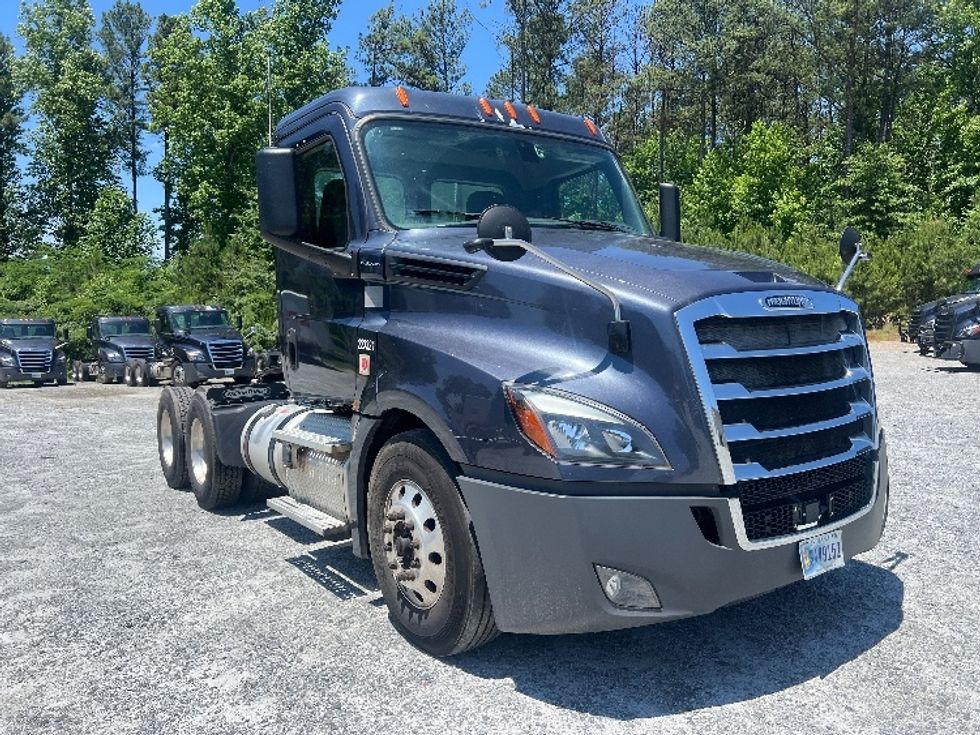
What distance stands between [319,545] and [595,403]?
3.35 m

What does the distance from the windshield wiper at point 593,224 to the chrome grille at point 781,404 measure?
142cm

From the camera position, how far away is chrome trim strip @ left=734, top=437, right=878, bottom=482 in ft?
11.3

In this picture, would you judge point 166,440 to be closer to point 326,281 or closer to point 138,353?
point 326,281

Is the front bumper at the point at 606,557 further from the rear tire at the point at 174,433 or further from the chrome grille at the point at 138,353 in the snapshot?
the chrome grille at the point at 138,353

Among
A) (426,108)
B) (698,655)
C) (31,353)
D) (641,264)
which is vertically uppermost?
(426,108)

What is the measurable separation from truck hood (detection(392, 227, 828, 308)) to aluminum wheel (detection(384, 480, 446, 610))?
1.15 metres

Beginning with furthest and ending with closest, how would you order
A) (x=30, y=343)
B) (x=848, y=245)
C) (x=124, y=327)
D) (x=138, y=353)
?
(x=124, y=327) < (x=138, y=353) < (x=30, y=343) < (x=848, y=245)

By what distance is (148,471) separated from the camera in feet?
30.3

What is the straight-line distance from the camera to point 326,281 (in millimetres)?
5219

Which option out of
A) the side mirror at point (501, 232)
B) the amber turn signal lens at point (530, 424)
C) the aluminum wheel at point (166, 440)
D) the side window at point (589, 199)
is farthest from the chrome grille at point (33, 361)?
the amber turn signal lens at point (530, 424)

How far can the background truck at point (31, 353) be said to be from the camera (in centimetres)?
2591

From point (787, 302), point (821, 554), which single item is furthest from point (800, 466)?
point (787, 302)

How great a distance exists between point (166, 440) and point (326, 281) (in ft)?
12.5

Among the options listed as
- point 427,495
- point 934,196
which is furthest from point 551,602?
point 934,196
